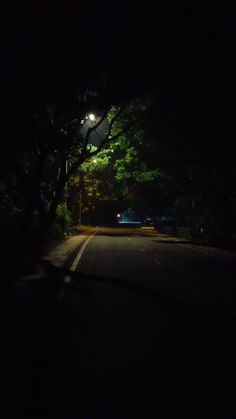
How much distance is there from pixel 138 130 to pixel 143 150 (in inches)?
149

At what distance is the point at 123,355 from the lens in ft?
22.4

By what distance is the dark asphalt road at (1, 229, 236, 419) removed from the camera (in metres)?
5.15

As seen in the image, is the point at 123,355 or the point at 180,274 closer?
the point at 123,355

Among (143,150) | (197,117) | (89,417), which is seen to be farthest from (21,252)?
(143,150)

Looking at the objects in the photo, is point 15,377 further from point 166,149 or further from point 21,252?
point 166,149

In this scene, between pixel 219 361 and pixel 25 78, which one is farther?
pixel 25 78

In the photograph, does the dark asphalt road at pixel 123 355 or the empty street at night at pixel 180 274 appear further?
the empty street at night at pixel 180 274

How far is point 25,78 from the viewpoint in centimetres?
1519

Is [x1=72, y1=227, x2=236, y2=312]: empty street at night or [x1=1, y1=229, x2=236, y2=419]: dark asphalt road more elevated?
[x1=72, y1=227, x2=236, y2=312]: empty street at night

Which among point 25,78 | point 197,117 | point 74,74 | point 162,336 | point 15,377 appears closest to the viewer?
point 15,377

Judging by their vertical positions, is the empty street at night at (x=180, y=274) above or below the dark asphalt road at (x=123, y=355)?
above

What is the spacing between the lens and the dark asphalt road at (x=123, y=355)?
16.9 feet

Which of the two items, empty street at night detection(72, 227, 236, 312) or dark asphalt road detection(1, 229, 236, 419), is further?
empty street at night detection(72, 227, 236, 312)

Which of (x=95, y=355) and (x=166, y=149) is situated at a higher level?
(x=166, y=149)
